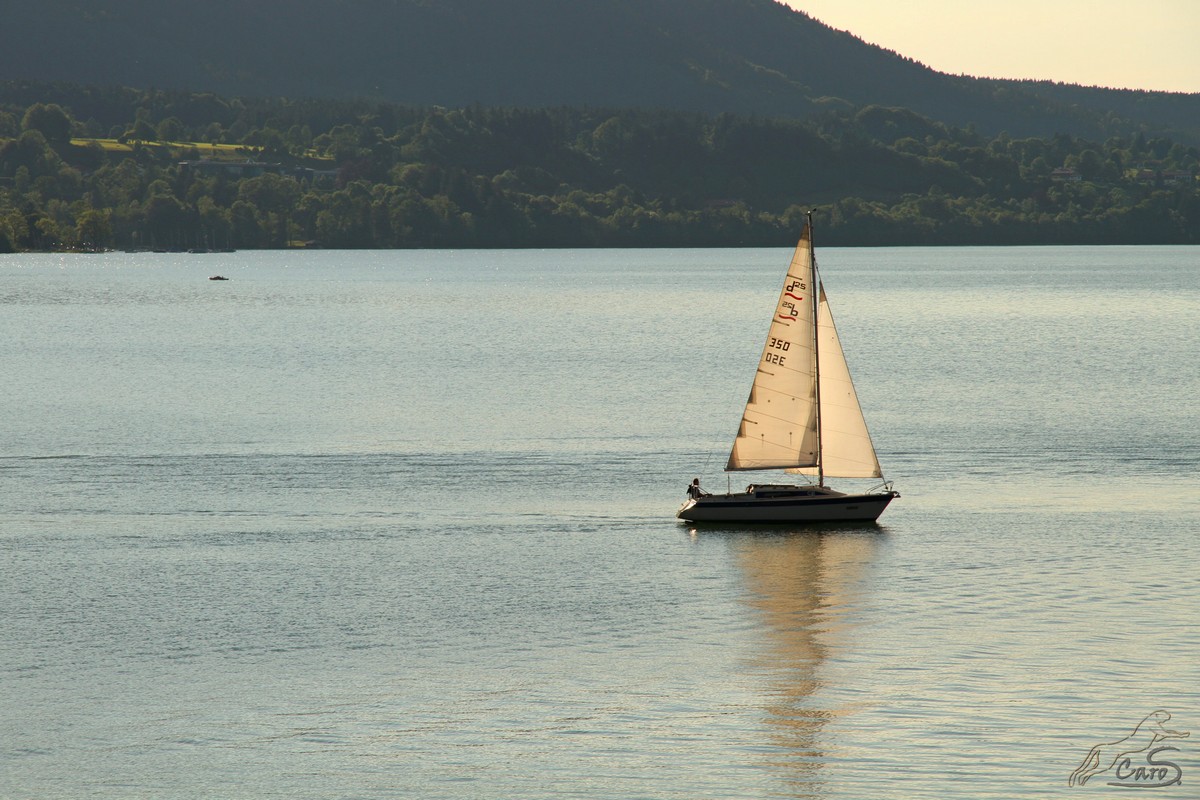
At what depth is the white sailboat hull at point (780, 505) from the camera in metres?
62.7

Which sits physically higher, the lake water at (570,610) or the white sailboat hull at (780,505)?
the white sailboat hull at (780,505)

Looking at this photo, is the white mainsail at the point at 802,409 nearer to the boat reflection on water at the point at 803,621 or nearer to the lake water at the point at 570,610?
the boat reflection on water at the point at 803,621

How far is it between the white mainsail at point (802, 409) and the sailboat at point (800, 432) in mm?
39

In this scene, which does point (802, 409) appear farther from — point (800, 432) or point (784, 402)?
point (800, 432)

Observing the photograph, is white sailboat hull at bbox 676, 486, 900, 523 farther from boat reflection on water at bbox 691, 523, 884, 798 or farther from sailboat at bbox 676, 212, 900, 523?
boat reflection on water at bbox 691, 523, 884, 798

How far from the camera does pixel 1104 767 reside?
34.6 meters

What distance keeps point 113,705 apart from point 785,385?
31741 mm

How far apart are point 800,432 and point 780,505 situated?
126 inches

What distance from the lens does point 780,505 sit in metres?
62.7

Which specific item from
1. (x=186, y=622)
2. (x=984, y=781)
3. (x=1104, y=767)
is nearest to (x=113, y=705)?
(x=186, y=622)

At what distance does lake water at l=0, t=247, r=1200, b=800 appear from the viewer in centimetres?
3566

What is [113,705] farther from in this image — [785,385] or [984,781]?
[785,385]

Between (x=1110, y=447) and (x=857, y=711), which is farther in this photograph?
(x=1110, y=447)

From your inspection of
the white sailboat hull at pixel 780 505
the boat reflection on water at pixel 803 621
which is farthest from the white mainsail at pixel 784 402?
the boat reflection on water at pixel 803 621
